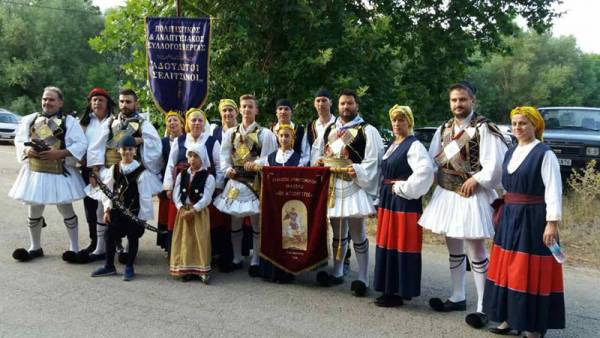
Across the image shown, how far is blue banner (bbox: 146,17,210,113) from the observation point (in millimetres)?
7480

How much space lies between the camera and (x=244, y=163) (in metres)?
5.91

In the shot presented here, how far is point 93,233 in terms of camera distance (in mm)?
6754

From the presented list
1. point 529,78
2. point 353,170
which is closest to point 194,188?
point 353,170

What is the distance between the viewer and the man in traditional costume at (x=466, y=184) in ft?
15.0

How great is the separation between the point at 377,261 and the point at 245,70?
15.7 ft

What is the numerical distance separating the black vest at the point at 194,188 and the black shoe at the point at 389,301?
2204 mm

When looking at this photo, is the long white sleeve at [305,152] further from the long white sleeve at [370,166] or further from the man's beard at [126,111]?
the man's beard at [126,111]

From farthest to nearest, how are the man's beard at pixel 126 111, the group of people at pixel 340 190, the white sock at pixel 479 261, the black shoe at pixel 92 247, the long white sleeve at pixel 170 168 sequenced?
the black shoe at pixel 92 247, the man's beard at pixel 126 111, the long white sleeve at pixel 170 168, the white sock at pixel 479 261, the group of people at pixel 340 190

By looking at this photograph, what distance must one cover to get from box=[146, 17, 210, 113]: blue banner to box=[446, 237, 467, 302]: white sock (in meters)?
4.19

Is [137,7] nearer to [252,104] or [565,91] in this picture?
[252,104]

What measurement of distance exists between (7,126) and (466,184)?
24.3 meters

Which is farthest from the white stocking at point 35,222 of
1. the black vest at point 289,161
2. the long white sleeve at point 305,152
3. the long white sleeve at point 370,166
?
the long white sleeve at point 370,166

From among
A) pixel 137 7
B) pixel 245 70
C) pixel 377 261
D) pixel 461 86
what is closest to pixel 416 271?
pixel 377 261

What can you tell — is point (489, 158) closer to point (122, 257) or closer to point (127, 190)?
point (127, 190)
